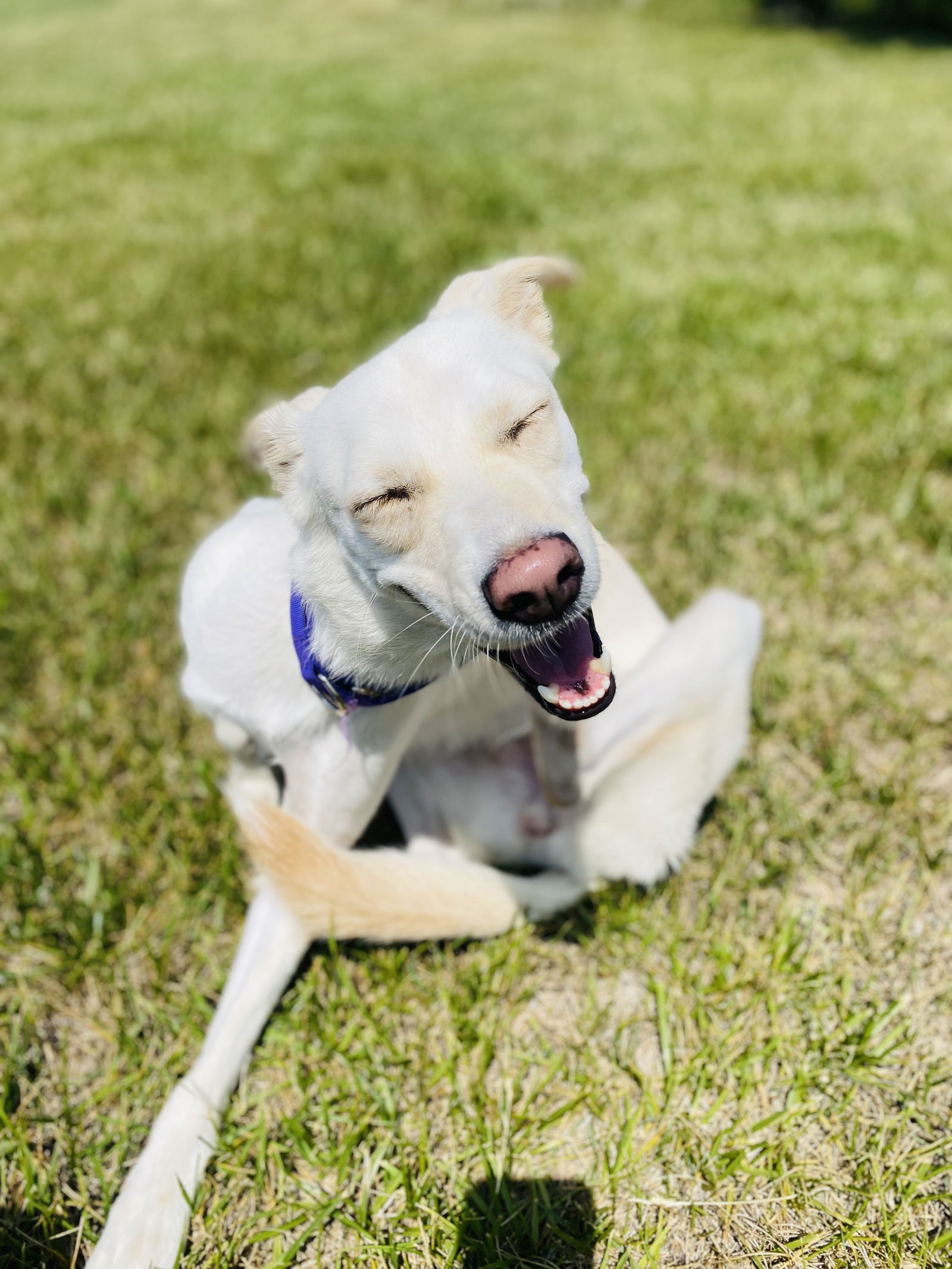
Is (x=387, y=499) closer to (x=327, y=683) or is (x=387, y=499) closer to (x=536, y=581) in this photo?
(x=536, y=581)

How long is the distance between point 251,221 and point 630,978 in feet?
18.5

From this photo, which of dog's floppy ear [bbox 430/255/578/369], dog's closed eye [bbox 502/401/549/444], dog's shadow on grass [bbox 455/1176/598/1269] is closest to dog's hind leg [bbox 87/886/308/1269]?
dog's shadow on grass [bbox 455/1176/598/1269]

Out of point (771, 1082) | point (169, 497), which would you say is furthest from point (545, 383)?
point (169, 497)

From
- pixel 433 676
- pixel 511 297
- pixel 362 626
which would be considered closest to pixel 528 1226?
pixel 433 676

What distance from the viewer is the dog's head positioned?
4.09ft

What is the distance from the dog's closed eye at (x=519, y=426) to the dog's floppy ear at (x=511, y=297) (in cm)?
27

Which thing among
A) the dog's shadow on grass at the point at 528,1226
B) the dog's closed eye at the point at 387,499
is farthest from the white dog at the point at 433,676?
the dog's shadow on grass at the point at 528,1226

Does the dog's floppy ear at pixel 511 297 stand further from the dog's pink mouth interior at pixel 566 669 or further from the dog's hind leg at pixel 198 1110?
the dog's hind leg at pixel 198 1110

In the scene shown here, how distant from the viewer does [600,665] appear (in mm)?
1428

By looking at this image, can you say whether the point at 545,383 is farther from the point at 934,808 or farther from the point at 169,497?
the point at 169,497

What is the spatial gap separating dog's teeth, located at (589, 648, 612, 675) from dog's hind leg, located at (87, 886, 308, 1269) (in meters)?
0.85

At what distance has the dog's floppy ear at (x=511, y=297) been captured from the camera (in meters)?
1.66

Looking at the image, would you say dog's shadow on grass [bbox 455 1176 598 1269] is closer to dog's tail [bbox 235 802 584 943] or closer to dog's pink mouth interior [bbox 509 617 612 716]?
dog's tail [bbox 235 802 584 943]

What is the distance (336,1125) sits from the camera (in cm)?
173
